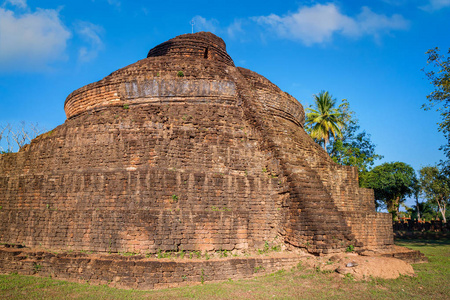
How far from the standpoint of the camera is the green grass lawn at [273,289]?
299 inches

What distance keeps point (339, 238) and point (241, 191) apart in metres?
3.45

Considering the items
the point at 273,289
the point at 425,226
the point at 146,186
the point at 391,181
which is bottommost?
the point at 273,289

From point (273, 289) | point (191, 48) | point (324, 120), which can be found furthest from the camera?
point (324, 120)

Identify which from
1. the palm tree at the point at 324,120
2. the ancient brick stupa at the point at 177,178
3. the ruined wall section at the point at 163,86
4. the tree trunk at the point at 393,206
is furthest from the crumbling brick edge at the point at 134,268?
the tree trunk at the point at 393,206

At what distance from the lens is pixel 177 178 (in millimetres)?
10492

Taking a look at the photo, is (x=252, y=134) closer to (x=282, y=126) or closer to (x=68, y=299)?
(x=282, y=126)

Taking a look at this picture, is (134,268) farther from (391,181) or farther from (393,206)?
(393,206)

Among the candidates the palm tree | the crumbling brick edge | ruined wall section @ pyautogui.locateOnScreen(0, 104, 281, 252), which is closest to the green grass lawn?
the crumbling brick edge

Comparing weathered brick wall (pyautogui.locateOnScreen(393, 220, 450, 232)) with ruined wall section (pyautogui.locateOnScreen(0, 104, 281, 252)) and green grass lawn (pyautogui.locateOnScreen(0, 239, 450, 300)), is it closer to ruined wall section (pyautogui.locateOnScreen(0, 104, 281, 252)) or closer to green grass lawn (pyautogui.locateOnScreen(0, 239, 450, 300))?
green grass lawn (pyautogui.locateOnScreen(0, 239, 450, 300))

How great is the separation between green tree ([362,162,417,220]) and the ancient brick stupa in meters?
25.0

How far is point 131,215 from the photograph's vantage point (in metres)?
9.64

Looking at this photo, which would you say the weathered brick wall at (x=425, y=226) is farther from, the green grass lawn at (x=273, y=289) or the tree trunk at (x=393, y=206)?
the green grass lawn at (x=273, y=289)

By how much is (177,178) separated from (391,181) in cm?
3362

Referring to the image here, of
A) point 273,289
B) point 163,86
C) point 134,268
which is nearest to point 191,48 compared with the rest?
point 163,86
